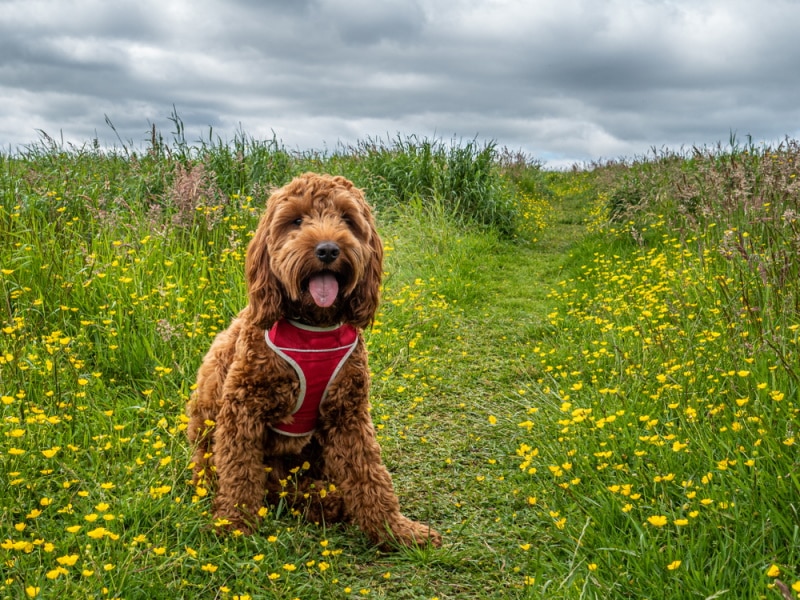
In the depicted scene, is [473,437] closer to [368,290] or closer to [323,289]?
[368,290]

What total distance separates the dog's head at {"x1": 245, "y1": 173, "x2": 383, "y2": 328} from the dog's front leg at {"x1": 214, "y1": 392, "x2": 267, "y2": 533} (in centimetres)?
45

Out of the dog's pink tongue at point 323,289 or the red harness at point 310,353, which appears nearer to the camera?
the dog's pink tongue at point 323,289

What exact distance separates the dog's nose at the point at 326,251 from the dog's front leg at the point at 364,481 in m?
0.87

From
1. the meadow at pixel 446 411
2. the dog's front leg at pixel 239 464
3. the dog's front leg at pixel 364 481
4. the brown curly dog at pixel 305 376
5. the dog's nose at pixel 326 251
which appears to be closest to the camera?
the meadow at pixel 446 411

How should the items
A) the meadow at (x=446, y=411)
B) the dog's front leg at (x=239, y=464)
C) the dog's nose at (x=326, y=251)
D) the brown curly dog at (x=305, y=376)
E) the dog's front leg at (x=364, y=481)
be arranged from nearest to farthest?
the meadow at (x=446, y=411) < the dog's nose at (x=326, y=251) < the brown curly dog at (x=305, y=376) < the dog's front leg at (x=239, y=464) < the dog's front leg at (x=364, y=481)

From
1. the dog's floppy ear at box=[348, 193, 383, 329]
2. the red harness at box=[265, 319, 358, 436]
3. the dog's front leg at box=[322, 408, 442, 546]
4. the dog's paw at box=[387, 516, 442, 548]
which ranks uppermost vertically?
the dog's floppy ear at box=[348, 193, 383, 329]

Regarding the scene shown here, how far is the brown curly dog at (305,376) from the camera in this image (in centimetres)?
301

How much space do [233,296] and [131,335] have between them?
3.64 ft

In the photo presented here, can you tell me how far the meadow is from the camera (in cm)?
256

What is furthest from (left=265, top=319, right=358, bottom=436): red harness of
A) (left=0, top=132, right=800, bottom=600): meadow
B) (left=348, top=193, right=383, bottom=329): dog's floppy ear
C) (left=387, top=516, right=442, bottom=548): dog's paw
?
(left=387, top=516, right=442, bottom=548): dog's paw

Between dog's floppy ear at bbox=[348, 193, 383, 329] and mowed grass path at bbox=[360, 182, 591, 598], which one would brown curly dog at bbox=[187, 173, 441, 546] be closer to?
dog's floppy ear at bbox=[348, 193, 383, 329]

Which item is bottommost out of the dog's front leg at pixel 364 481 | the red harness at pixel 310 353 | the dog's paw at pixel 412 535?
the dog's paw at pixel 412 535

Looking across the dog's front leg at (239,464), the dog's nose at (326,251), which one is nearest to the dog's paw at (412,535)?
the dog's front leg at (239,464)

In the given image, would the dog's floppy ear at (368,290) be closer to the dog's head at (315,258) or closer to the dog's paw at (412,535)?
the dog's head at (315,258)
